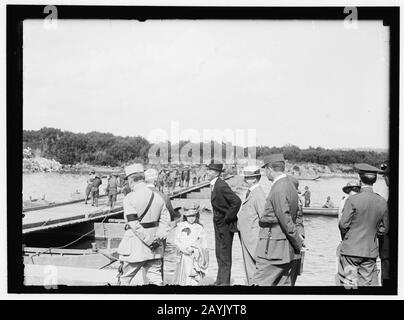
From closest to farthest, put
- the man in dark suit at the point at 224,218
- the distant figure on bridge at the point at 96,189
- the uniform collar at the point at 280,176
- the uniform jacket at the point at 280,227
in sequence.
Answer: the uniform jacket at the point at 280,227 < the uniform collar at the point at 280,176 < the man in dark suit at the point at 224,218 < the distant figure on bridge at the point at 96,189

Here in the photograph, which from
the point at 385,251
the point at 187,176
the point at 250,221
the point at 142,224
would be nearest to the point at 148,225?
the point at 142,224

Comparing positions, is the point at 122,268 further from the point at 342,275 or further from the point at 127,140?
the point at 342,275

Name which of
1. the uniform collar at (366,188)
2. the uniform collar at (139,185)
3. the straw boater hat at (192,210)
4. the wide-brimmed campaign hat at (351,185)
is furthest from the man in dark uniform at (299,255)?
the uniform collar at (139,185)

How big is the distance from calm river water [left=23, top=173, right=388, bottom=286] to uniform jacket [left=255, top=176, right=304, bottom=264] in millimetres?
310

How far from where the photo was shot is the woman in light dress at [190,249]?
8773 millimetres

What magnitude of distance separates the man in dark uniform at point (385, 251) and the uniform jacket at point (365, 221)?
2.1 inches

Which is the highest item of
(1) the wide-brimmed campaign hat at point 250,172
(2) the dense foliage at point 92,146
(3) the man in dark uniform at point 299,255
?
(2) the dense foliage at point 92,146

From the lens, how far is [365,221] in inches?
341

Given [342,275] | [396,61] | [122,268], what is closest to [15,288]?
[122,268]

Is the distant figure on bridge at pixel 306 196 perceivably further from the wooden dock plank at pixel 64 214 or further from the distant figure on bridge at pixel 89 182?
the distant figure on bridge at pixel 89 182

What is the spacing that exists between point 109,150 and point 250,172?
1.30 meters

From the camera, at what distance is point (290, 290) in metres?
8.67

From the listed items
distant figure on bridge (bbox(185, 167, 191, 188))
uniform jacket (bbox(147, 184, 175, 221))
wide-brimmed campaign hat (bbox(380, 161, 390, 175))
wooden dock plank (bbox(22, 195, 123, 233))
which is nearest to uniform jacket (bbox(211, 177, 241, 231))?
distant figure on bridge (bbox(185, 167, 191, 188))
